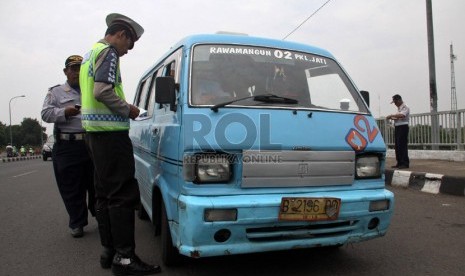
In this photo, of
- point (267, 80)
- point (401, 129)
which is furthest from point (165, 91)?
point (401, 129)

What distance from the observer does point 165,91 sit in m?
3.10

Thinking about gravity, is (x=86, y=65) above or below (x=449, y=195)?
above

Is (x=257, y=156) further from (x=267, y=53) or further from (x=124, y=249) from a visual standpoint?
(x=124, y=249)

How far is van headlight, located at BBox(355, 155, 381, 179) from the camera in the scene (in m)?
3.17

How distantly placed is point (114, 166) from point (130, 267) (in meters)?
0.77

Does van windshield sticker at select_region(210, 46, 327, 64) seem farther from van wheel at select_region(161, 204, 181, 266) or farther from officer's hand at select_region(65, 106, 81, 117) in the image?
→ officer's hand at select_region(65, 106, 81, 117)

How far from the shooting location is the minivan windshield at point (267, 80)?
318 cm

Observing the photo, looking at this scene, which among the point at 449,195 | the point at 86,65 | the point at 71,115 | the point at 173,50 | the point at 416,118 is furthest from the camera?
the point at 416,118

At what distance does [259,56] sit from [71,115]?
214cm

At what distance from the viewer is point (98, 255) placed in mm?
3828

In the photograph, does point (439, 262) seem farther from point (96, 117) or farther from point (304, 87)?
point (96, 117)

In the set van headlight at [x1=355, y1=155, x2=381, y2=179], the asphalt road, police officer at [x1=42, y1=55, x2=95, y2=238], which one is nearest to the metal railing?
the asphalt road

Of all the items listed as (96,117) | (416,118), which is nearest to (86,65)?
(96,117)

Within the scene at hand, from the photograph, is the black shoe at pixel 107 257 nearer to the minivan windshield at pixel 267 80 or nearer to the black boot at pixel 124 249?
the black boot at pixel 124 249
